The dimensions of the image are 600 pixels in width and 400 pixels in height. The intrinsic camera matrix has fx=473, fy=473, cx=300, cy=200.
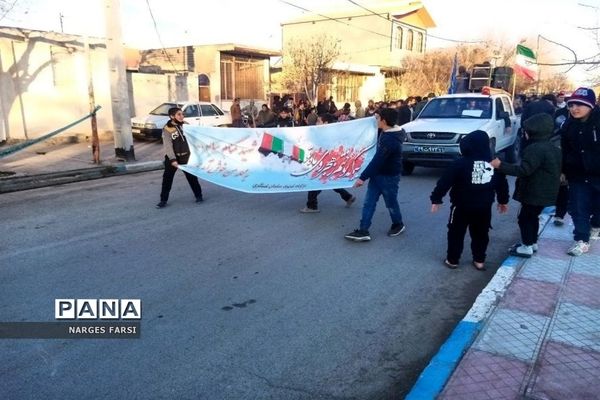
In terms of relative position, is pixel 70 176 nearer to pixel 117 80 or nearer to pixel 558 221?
pixel 117 80

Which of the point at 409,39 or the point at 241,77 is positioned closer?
the point at 241,77

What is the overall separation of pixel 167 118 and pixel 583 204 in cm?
1432

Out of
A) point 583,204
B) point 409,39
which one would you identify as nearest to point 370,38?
point 409,39

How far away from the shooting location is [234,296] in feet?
14.3

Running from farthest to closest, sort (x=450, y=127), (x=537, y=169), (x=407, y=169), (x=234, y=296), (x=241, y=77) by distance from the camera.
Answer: (x=241, y=77), (x=407, y=169), (x=450, y=127), (x=537, y=169), (x=234, y=296)

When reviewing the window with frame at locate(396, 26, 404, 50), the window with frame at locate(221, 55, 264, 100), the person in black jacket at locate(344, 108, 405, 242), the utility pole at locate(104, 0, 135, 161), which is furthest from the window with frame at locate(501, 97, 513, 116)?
the window with frame at locate(396, 26, 404, 50)

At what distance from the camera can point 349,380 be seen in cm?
310

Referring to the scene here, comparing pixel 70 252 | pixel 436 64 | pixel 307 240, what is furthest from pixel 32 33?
pixel 436 64

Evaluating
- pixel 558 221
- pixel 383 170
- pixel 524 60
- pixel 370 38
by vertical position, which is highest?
pixel 370 38

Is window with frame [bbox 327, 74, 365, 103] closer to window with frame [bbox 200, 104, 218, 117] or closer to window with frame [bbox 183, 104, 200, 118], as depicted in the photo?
window with frame [bbox 200, 104, 218, 117]

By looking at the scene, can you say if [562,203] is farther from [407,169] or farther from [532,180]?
[407,169]

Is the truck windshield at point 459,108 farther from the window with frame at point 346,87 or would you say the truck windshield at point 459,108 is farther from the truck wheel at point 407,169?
the window with frame at point 346,87

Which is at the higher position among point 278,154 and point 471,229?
point 278,154

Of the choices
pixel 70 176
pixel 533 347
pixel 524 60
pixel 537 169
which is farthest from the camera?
pixel 524 60
